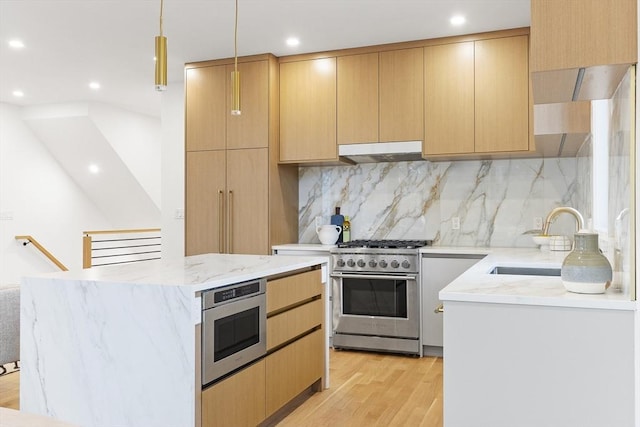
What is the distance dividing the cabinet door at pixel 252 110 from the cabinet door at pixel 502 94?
5.88ft

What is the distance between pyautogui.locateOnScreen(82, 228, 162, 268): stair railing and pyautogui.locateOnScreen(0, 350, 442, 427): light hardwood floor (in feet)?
14.4

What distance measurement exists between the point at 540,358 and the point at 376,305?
272cm

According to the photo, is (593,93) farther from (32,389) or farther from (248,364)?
(32,389)

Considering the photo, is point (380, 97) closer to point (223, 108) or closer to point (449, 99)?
point (449, 99)

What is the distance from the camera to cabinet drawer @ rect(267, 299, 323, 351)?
287 centimetres

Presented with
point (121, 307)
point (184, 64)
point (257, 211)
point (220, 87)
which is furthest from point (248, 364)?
point (184, 64)

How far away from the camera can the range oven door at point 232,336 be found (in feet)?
7.49

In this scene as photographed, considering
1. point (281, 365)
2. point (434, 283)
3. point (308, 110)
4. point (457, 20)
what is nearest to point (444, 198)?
point (434, 283)

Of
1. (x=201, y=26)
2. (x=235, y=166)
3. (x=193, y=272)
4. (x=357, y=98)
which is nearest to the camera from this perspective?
(x=193, y=272)

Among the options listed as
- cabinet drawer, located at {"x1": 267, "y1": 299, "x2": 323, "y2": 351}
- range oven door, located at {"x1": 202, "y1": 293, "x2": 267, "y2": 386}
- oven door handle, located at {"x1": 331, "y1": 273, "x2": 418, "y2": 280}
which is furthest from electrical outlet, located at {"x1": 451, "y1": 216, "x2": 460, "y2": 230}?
range oven door, located at {"x1": 202, "y1": 293, "x2": 267, "y2": 386}

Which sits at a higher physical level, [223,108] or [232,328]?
[223,108]

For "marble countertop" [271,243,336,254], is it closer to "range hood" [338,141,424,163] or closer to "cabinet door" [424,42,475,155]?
"range hood" [338,141,424,163]

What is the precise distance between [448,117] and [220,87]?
2.07 metres

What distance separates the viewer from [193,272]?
260 centimetres
